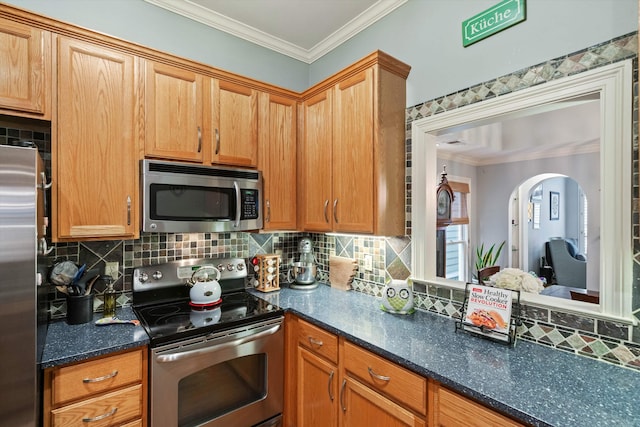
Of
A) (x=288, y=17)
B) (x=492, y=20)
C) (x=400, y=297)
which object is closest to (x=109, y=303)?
(x=400, y=297)

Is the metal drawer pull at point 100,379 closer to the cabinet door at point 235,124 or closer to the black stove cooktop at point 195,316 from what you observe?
the black stove cooktop at point 195,316

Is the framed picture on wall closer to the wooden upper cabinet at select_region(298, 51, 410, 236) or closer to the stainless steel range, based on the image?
the wooden upper cabinet at select_region(298, 51, 410, 236)

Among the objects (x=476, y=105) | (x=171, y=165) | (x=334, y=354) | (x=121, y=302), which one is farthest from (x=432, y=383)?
(x=121, y=302)

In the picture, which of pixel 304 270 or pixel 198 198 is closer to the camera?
pixel 198 198

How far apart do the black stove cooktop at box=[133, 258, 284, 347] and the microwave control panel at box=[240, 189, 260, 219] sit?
1.50ft

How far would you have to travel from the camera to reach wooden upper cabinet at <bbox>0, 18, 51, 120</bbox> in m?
1.41

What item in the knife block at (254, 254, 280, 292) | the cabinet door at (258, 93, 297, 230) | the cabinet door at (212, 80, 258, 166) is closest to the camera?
the cabinet door at (212, 80, 258, 166)

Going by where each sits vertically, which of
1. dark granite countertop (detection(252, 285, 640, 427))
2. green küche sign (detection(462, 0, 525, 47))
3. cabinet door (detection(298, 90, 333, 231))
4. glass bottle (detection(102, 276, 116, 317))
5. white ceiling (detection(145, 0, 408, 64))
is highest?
white ceiling (detection(145, 0, 408, 64))

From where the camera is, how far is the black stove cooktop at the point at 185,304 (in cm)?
162

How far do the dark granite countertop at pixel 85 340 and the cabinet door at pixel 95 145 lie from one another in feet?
1.51

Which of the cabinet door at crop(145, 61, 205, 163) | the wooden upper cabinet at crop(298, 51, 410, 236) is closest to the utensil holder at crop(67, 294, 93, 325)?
the cabinet door at crop(145, 61, 205, 163)

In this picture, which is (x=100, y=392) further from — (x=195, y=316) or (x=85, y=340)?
(x=195, y=316)

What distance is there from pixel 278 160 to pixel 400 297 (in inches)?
49.1

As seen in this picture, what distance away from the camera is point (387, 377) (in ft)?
4.38
